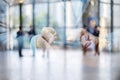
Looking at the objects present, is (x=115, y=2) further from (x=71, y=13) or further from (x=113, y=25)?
(x=71, y=13)

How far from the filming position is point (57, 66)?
1.03 metres

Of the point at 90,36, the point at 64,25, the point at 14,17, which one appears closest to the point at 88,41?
the point at 90,36

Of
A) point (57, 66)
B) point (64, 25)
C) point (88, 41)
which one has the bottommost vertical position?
point (57, 66)

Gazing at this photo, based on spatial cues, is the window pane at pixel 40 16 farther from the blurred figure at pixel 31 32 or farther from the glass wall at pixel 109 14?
the glass wall at pixel 109 14

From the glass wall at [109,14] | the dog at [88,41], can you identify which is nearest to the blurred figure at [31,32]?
the dog at [88,41]

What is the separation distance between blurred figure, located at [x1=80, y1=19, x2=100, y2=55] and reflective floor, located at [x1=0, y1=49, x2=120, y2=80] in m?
0.05

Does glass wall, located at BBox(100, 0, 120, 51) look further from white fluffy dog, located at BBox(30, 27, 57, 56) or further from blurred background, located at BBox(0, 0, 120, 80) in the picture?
white fluffy dog, located at BBox(30, 27, 57, 56)

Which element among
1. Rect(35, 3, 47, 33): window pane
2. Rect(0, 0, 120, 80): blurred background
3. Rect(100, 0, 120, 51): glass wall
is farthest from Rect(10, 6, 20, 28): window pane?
Rect(100, 0, 120, 51): glass wall

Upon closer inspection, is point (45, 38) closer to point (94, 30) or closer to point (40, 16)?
point (40, 16)

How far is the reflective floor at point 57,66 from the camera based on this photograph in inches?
40.3

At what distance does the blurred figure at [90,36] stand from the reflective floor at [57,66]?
0.05m

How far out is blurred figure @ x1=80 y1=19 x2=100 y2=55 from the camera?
39.8 inches

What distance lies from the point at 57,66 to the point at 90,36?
0.99 feet

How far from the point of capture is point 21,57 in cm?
103
